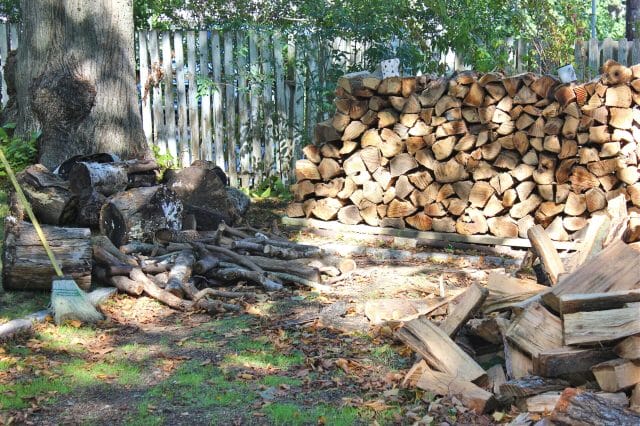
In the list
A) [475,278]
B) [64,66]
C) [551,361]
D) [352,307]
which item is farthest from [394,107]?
[551,361]

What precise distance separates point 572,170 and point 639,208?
740 mm

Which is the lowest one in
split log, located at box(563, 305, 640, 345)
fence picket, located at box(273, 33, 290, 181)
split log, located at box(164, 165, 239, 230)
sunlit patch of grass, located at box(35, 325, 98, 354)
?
sunlit patch of grass, located at box(35, 325, 98, 354)

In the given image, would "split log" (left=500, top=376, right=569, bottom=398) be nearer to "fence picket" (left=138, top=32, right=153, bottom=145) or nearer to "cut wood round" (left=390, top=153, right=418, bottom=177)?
"cut wood round" (left=390, top=153, right=418, bottom=177)

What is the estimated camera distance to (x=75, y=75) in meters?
8.88

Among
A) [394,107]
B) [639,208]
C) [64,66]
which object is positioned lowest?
[639,208]

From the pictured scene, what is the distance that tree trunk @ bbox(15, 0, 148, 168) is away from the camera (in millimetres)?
8859

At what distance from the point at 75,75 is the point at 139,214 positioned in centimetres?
247

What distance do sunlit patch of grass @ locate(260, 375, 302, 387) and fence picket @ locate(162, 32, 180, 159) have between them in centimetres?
659

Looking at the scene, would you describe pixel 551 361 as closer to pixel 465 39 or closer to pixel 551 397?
pixel 551 397

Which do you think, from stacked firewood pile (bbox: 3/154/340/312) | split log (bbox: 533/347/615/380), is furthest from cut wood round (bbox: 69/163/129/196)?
split log (bbox: 533/347/615/380)

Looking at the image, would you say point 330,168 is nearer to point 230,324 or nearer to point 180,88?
point 180,88

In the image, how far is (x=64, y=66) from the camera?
8859 millimetres

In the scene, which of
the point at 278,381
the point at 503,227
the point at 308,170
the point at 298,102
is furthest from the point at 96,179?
the point at 503,227

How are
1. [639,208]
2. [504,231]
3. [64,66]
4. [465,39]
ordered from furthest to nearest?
1. [465,39]
2. [64,66]
3. [504,231]
4. [639,208]
